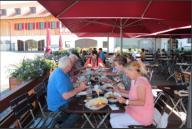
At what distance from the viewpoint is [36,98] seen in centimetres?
483

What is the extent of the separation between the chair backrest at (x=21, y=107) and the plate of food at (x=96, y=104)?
2.65ft

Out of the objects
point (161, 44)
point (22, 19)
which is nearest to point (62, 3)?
point (161, 44)

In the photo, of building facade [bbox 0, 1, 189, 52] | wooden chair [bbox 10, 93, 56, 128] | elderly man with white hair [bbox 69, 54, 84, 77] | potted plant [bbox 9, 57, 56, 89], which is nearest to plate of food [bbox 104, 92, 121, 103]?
wooden chair [bbox 10, 93, 56, 128]

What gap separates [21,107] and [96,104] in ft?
3.14

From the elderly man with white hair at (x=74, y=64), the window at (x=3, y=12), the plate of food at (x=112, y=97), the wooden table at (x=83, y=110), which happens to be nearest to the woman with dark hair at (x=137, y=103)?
the wooden table at (x=83, y=110)

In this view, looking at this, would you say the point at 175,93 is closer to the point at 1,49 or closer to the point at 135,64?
the point at 135,64

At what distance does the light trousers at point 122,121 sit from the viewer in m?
3.82

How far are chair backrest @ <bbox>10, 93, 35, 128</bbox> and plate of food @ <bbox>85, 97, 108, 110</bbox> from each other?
31.8 inches

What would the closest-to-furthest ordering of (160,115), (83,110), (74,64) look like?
(83,110) → (160,115) → (74,64)

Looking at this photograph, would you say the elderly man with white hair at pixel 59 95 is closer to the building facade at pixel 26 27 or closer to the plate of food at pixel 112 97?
the plate of food at pixel 112 97

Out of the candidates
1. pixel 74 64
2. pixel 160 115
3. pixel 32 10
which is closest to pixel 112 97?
pixel 160 115

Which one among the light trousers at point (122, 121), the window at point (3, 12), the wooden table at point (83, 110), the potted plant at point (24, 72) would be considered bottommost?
the light trousers at point (122, 121)

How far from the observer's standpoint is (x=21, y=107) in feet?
13.0

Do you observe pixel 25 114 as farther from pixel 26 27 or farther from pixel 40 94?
pixel 26 27
